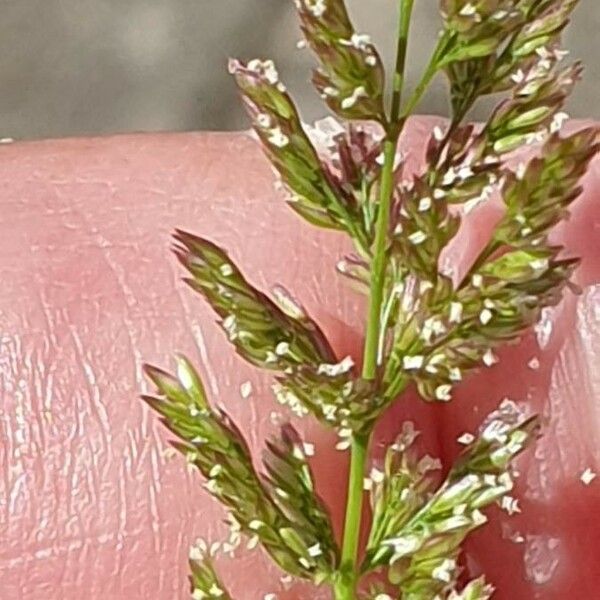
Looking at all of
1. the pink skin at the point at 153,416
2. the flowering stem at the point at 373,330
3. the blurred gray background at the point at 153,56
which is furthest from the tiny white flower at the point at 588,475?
the blurred gray background at the point at 153,56

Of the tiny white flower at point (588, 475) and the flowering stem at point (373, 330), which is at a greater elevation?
the flowering stem at point (373, 330)

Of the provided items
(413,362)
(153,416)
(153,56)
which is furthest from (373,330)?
(153,56)

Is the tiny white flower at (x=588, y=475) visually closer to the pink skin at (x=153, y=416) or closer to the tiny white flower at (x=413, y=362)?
the pink skin at (x=153, y=416)

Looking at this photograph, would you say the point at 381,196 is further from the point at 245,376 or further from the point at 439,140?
the point at 245,376

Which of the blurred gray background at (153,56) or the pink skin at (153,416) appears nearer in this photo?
the pink skin at (153,416)

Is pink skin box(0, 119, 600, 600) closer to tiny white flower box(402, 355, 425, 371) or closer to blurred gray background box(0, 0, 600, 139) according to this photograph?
tiny white flower box(402, 355, 425, 371)

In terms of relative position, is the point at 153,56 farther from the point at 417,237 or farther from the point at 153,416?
the point at 417,237
